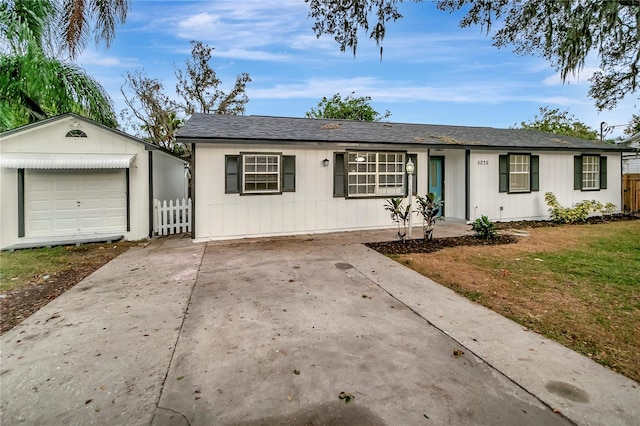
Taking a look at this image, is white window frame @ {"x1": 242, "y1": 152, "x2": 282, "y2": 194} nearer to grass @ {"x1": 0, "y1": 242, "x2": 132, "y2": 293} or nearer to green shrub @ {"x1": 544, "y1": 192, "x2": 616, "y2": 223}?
grass @ {"x1": 0, "y1": 242, "x2": 132, "y2": 293}

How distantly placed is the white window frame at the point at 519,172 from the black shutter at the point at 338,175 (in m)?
6.37

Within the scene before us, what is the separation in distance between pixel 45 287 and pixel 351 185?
24.0 feet

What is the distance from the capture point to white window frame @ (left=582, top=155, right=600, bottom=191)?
40.3 ft

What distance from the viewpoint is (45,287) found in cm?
500

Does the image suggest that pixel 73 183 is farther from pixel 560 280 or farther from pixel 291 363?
pixel 560 280

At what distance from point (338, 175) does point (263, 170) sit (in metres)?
2.22

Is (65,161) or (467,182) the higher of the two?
(65,161)

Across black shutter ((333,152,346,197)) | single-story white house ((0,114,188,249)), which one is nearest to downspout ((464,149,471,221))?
black shutter ((333,152,346,197))

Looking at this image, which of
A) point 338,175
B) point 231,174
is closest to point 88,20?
point 231,174

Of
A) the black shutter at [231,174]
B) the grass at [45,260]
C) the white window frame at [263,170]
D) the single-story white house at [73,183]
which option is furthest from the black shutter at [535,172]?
the grass at [45,260]

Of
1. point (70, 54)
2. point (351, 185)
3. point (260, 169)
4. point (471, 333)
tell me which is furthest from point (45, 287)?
point (351, 185)

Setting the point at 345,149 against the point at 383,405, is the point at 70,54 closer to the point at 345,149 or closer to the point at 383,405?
the point at 383,405

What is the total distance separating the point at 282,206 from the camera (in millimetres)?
8922

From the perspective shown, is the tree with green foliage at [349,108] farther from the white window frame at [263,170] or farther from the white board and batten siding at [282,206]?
the white window frame at [263,170]
